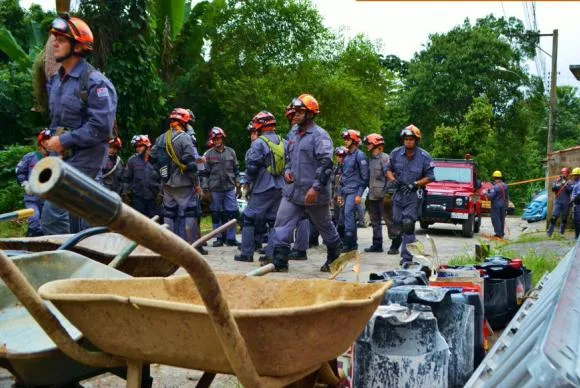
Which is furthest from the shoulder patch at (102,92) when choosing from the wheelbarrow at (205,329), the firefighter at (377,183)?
the firefighter at (377,183)

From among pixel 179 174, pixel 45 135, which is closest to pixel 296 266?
pixel 179 174

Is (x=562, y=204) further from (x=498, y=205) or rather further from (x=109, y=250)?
(x=109, y=250)

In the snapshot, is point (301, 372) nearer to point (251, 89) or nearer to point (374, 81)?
point (251, 89)

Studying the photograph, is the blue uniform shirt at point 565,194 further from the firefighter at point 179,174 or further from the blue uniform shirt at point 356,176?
the firefighter at point 179,174

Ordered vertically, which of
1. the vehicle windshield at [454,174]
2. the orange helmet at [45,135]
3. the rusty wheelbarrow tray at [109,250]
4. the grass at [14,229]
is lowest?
the grass at [14,229]

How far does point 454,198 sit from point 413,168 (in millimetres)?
8798

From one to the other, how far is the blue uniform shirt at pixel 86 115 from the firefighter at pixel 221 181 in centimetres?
724

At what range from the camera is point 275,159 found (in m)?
10.5

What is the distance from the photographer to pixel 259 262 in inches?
411

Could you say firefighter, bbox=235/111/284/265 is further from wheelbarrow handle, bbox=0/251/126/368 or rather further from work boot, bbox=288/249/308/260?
wheelbarrow handle, bbox=0/251/126/368

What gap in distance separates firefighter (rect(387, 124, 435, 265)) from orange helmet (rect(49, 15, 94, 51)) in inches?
212

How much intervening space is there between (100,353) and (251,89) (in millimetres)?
32009

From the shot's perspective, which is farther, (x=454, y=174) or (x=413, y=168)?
(x=454, y=174)

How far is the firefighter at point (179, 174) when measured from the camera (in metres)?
10.5
